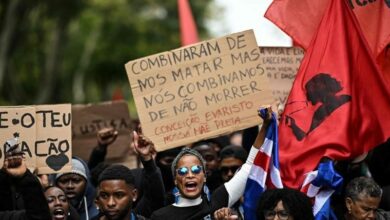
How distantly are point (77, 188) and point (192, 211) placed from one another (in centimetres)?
147

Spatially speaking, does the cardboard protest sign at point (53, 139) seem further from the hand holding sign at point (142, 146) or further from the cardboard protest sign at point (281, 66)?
the cardboard protest sign at point (281, 66)

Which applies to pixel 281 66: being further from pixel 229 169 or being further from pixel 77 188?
pixel 77 188

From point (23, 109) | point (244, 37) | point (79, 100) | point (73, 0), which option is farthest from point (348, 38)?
point (79, 100)

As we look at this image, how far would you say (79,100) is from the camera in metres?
41.4

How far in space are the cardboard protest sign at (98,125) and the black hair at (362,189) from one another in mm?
3446

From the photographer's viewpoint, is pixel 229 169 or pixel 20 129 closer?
pixel 20 129

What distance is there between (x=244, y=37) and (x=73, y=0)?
16.9 metres

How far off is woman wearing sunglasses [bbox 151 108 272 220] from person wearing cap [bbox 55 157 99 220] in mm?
1218

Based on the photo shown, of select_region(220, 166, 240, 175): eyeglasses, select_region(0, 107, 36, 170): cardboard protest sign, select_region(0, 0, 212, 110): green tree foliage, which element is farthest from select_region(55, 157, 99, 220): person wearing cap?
select_region(0, 0, 212, 110): green tree foliage

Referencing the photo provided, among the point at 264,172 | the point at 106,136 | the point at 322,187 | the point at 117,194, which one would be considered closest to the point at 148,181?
the point at 117,194

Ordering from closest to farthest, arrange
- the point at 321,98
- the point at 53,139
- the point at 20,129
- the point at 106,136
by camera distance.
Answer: the point at 321,98
the point at 20,129
the point at 53,139
the point at 106,136

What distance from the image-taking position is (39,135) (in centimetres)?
722

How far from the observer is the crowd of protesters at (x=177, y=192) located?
6.11 m

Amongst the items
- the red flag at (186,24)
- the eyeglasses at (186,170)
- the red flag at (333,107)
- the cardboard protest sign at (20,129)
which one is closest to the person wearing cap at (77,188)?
the cardboard protest sign at (20,129)
